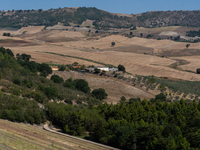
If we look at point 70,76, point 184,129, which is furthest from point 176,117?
point 70,76

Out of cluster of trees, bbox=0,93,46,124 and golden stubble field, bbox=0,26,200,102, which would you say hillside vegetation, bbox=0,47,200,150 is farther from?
golden stubble field, bbox=0,26,200,102

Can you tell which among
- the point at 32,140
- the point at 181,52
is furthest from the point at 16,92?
the point at 181,52

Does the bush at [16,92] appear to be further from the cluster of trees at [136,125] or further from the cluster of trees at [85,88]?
the cluster of trees at [85,88]

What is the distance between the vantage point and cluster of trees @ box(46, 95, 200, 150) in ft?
106

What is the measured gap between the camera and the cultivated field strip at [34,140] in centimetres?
2747

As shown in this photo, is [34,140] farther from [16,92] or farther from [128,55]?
[128,55]

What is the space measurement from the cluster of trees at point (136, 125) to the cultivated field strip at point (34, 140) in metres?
3.17

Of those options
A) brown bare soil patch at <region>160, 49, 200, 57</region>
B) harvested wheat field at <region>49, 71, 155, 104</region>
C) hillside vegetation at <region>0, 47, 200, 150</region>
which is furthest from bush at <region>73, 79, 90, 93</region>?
brown bare soil patch at <region>160, 49, 200, 57</region>

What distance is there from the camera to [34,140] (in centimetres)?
3034

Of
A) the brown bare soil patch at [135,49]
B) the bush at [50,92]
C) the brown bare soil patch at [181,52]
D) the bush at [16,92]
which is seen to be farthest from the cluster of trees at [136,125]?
the brown bare soil patch at [135,49]

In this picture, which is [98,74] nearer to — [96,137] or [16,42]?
[96,137]

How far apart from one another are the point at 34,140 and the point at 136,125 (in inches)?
517

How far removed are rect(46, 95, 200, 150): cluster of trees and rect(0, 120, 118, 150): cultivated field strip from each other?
317 cm

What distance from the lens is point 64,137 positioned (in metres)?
35.6
